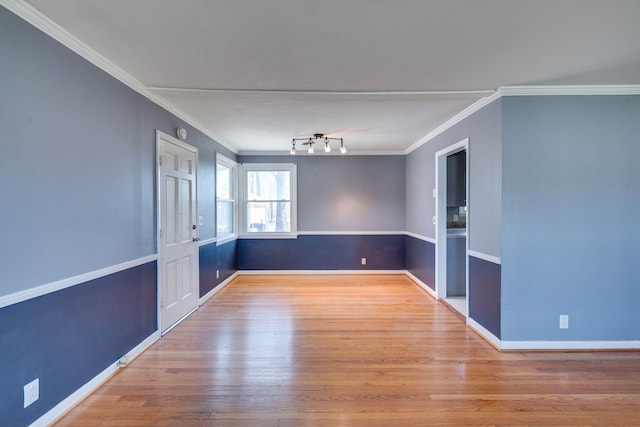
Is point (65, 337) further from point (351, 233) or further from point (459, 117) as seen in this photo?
point (351, 233)

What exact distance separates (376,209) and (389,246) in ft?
2.51

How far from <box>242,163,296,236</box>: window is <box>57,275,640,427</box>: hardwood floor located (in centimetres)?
243

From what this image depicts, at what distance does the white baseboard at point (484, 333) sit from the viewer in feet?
8.82

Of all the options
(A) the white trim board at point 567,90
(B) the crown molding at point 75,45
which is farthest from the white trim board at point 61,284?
(A) the white trim board at point 567,90

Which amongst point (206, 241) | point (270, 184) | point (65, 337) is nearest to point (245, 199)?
point (270, 184)

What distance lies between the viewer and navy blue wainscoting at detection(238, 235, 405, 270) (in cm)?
560

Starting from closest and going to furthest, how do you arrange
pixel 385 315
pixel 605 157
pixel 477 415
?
pixel 477 415
pixel 605 157
pixel 385 315

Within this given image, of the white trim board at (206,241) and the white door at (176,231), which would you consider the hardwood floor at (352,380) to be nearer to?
the white door at (176,231)

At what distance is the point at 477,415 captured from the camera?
72.1 inches

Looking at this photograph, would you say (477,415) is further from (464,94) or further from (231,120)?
(231,120)

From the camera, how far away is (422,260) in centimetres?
471

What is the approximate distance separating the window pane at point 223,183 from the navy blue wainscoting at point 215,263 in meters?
0.84

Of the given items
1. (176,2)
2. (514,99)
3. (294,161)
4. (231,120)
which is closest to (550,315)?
(514,99)

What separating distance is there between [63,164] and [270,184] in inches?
153
